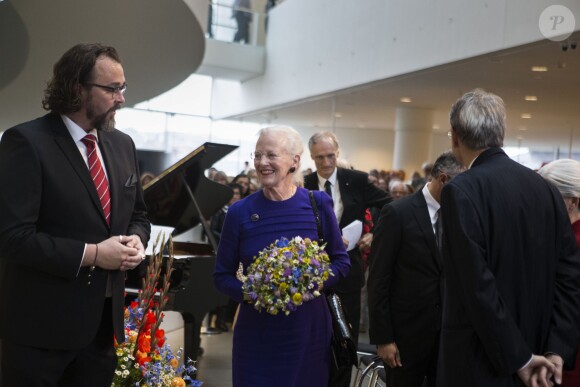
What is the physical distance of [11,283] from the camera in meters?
2.44

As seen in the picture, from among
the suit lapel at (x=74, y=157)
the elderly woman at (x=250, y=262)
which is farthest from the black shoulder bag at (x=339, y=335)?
the suit lapel at (x=74, y=157)

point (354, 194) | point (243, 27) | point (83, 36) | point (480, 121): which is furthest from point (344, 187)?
point (243, 27)

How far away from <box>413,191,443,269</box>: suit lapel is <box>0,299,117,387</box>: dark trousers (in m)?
1.51

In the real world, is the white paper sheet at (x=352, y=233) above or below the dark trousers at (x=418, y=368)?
above

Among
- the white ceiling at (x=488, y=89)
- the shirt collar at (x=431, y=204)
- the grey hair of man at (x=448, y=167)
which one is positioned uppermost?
the white ceiling at (x=488, y=89)

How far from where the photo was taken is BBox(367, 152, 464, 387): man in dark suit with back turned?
10.9 ft

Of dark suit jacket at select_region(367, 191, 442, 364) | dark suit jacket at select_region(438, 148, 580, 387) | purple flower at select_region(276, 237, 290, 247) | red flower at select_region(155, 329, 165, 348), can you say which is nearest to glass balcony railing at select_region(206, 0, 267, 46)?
red flower at select_region(155, 329, 165, 348)

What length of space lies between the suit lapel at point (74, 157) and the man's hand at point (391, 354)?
157 cm

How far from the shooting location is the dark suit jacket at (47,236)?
91.3 inches

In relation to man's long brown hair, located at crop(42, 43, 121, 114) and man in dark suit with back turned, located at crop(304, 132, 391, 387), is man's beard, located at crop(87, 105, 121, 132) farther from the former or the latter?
man in dark suit with back turned, located at crop(304, 132, 391, 387)

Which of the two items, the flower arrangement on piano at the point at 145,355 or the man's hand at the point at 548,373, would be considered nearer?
the man's hand at the point at 548,373

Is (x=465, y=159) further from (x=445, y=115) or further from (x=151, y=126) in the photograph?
(x=151, y=126)

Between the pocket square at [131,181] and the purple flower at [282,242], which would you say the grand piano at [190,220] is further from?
the pocket square at [131,181]

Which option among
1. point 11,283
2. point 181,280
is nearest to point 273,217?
point 11,283
